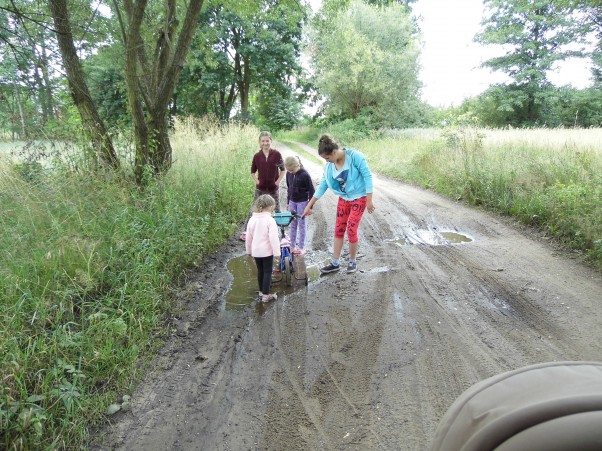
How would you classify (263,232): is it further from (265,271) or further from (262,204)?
(265,271)

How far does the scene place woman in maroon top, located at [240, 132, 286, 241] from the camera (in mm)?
6707

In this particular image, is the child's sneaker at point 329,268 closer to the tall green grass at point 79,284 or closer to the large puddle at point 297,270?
the large puddle at point 297,270

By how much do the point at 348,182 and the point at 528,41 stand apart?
3039 cm

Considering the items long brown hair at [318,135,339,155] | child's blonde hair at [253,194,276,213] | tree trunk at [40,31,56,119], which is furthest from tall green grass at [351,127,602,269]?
tree trunk at [40,31,56,119]

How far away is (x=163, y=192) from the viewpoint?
637cm

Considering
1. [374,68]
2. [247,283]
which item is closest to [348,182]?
[247,283]

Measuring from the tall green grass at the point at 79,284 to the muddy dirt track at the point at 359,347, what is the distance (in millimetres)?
316

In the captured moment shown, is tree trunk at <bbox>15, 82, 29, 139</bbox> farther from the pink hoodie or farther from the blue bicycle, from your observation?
the blue bicycle

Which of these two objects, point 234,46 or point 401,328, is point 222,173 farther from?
point 234,46

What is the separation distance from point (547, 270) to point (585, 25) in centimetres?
2613

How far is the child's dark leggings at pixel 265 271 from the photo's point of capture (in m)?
4.77

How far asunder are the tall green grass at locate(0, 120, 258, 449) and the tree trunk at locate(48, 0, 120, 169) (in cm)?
63

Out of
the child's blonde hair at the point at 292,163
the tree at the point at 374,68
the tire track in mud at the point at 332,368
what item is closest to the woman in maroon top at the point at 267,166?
the child's blonde hair at the point at 292,163

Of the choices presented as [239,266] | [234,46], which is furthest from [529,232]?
[234,46]
